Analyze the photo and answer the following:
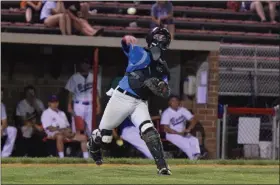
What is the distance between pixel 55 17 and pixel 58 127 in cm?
261

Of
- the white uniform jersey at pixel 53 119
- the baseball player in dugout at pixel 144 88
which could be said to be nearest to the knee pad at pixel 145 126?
the baseball player in dugout at pixel 144 88

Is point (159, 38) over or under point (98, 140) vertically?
over

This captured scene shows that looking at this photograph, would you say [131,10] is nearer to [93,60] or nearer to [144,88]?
[93,60]

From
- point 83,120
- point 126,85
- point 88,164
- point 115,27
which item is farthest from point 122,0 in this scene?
point 126,85

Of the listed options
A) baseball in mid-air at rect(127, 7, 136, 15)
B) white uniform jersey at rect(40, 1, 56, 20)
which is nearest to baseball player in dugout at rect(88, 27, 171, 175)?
white uniform jersey at rect(40, 1, 56, 20)

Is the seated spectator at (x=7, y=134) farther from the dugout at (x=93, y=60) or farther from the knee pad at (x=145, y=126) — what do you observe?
the knee pad at (x=145, y=126)

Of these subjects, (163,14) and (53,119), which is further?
(163,14)

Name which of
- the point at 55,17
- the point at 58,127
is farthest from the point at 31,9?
the point at 58,127

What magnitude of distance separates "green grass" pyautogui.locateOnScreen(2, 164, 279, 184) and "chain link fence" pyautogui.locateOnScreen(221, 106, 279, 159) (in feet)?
11.7

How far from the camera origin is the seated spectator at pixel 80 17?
15.8 metres

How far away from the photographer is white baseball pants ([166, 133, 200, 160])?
15.0 metres

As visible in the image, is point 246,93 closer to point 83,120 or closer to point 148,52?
point 83,120

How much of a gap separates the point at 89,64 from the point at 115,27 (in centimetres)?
293

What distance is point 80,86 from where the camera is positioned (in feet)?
50.8
